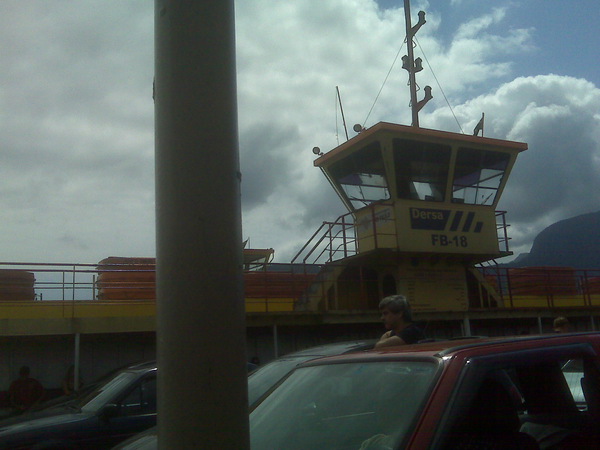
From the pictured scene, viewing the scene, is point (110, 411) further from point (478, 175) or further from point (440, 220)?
point (478, 175)

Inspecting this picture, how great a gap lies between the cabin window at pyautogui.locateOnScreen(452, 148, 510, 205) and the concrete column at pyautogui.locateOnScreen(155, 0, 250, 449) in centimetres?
1381

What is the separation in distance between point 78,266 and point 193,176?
10700 millimetres

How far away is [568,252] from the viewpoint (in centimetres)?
12900

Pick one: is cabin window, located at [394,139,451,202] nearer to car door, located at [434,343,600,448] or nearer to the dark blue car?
the dark blue car

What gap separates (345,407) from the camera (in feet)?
10.5

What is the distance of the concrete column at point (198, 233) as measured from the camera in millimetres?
1538

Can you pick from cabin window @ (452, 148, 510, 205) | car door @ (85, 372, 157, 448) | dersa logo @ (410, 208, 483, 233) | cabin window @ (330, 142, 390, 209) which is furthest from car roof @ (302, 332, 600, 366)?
cabin window @ (452, 148, 510, 205)

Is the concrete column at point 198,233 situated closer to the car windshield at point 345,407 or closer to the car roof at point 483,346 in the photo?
the car windshield at point 345,407

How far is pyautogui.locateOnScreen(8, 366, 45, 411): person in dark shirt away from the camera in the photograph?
10594 millimetres

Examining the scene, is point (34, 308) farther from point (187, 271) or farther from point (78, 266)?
point (187, 271)

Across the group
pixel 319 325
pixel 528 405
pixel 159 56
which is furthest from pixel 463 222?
pixel 159 56

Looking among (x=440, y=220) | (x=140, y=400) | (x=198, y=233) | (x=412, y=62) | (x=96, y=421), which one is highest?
(x=412, y=62)

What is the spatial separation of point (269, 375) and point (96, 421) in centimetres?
198

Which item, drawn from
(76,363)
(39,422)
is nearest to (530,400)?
(39,422)
